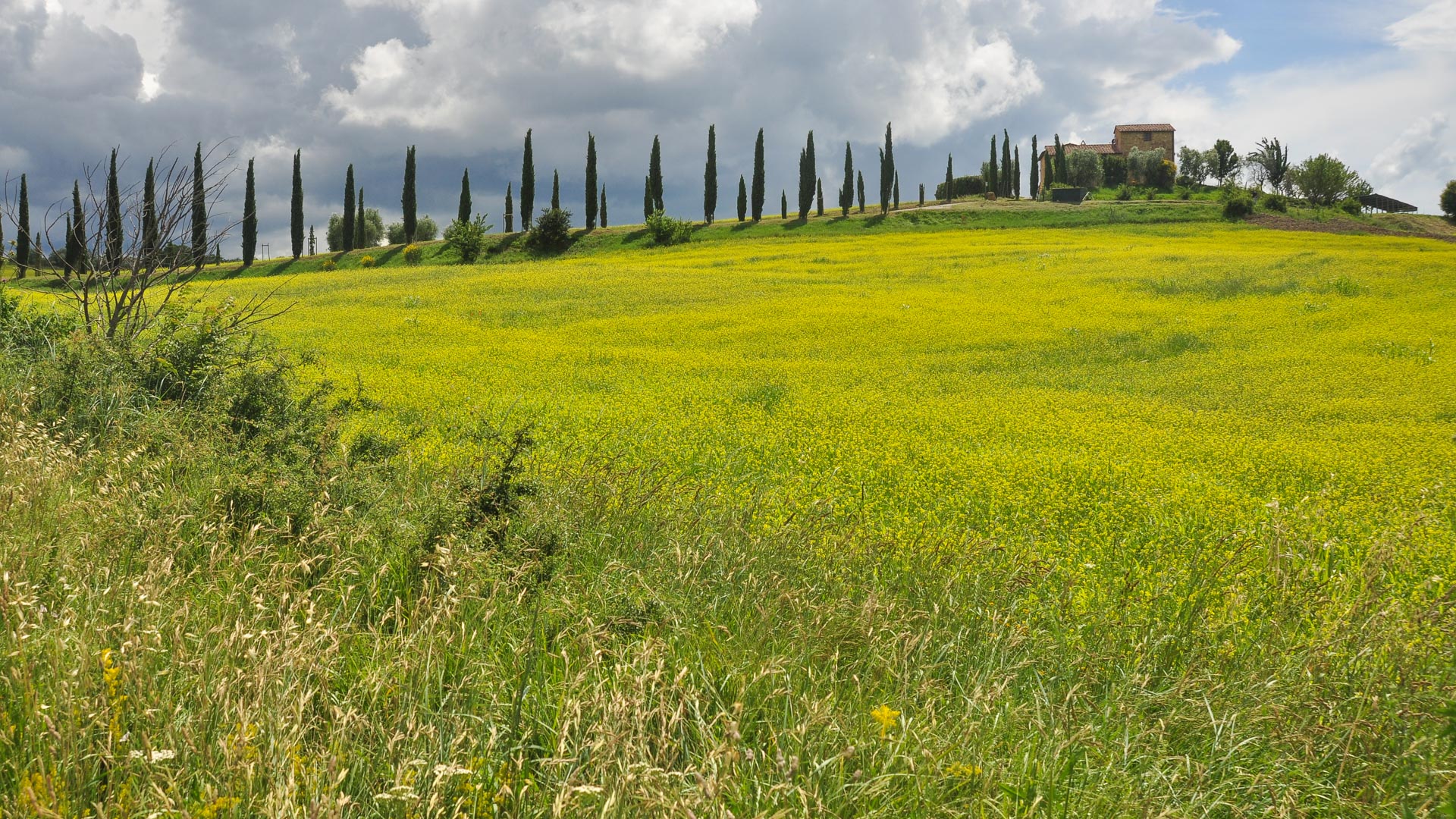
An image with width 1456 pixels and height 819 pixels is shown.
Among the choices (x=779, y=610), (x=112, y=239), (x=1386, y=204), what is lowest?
(x=779, y=610)

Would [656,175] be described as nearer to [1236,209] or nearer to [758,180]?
[758,180]

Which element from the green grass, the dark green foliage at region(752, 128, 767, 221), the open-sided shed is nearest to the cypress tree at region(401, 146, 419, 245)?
the dark green foliage at region(752, 128, 767, 221)

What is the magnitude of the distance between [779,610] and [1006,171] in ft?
324

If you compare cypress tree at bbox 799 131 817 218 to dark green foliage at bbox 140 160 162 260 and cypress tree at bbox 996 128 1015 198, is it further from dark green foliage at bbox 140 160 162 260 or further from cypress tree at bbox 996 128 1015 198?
dark green foliage at bbox 140 160 162 260

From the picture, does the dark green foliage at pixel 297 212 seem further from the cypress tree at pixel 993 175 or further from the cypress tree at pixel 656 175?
the cypress tree at pixel 993 175

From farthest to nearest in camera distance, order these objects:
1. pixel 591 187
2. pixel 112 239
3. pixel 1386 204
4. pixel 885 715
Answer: pixel 1386 204
pixel 591 187
pixel 112 239
pixel 885 715

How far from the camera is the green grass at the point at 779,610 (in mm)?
2693

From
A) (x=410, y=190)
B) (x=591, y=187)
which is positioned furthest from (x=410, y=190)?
(x=591, y=187)

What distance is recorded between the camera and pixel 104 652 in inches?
101

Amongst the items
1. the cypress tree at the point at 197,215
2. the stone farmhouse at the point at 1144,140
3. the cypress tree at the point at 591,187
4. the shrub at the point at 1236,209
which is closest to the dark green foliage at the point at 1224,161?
the stone farmhouse at the point at 1144,140

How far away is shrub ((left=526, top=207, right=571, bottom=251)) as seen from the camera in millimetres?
59312

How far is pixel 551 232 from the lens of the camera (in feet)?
195

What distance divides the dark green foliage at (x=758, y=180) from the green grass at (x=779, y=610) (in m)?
62.1

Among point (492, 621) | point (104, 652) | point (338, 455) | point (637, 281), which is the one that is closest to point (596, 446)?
point (338, 455)
